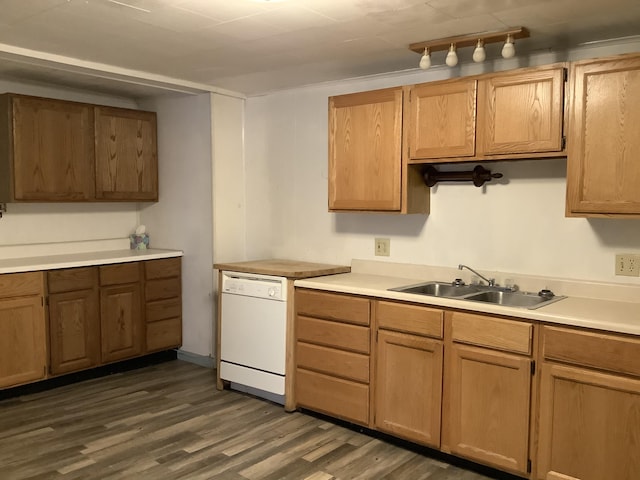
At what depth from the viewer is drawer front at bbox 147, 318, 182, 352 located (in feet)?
14.3

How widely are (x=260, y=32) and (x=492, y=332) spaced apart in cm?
186

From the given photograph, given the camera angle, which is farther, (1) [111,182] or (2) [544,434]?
(1) [111,182]

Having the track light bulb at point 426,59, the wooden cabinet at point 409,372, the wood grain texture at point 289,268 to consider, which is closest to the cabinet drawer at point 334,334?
the wooden cabinet at point 409,372

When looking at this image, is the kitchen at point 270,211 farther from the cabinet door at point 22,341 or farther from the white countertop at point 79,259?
the cabinet door at point 22,341

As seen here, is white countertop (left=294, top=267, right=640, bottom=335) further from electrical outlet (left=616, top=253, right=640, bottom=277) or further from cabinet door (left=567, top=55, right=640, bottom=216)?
cabinet door (left=567, top=55, right=640, bottom=216)

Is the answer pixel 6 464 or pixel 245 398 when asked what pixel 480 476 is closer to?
pixel 245 398

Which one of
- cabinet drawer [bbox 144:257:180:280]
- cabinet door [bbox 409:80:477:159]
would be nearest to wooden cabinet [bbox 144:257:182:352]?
cabinet drawer [bbox 144:257:180:280]

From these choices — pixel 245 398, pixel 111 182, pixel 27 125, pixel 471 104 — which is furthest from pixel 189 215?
pixel 471 104

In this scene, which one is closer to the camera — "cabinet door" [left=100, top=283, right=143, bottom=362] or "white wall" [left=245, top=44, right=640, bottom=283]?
"white wall" [left=245, top=44, right=640, bottom=283]

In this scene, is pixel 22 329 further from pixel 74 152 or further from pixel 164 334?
pixel 74 152

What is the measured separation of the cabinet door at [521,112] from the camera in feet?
8.53

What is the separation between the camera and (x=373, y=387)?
3.04m

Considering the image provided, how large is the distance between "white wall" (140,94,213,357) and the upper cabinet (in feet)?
0.46

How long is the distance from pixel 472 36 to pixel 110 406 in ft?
10.1
